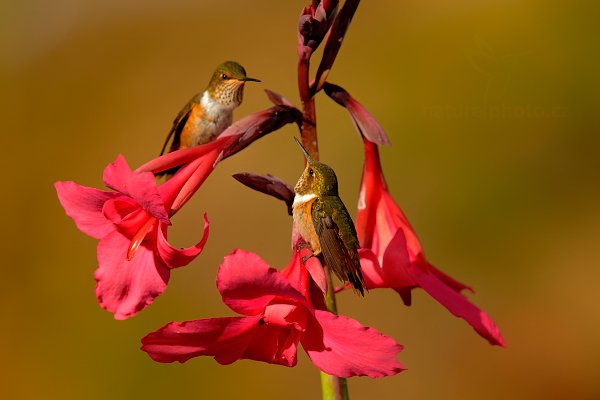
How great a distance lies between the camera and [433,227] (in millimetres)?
3154

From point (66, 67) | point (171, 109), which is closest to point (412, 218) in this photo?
point (171, 109)

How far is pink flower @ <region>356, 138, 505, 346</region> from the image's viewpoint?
892 millimetres

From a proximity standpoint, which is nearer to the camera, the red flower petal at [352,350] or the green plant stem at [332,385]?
the red flower petal at [352,350]

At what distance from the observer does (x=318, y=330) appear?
2.82ft

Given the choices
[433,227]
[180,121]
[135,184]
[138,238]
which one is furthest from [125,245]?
[433,227]

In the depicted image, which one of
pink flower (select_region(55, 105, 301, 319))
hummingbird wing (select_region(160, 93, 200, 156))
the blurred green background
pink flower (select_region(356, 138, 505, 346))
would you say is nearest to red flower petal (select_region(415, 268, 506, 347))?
pink flower (select_region(356, 138, 505, 346))

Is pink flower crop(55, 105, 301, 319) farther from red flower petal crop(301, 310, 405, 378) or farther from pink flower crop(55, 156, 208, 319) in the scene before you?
red flower petal crop(301, 310, 405, 378)

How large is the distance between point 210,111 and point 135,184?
1.61 feet

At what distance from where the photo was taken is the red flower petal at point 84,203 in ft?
2.99

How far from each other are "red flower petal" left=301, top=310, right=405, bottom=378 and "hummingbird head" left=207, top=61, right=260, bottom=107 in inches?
24.6

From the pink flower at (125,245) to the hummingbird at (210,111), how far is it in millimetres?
277

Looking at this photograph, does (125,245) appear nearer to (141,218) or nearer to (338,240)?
(141,218)

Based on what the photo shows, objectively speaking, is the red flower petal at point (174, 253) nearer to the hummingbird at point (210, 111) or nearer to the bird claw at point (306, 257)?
A: the bird claw at point (306, 257)

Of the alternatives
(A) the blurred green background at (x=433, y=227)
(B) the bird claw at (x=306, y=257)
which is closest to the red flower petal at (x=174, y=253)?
(B) the bird claw at (x=306, y=257)
